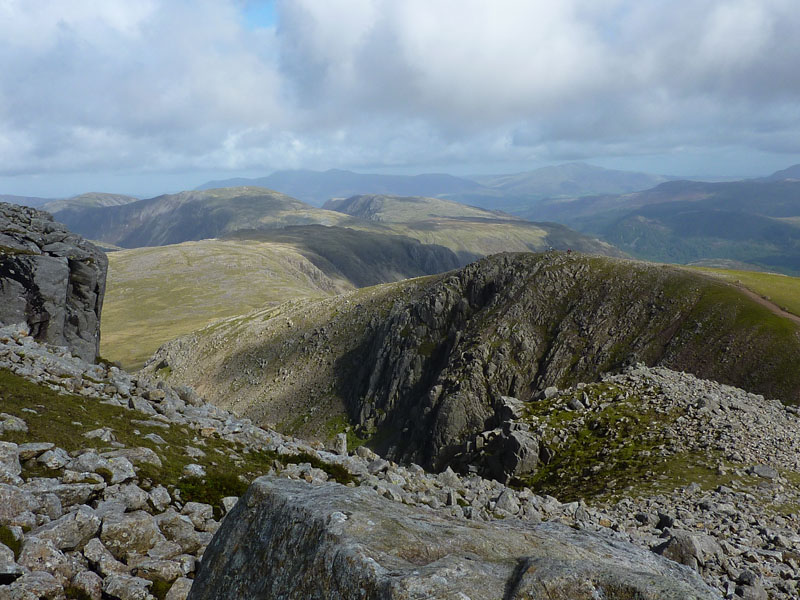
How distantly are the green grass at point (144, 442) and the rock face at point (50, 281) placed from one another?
16691 mm

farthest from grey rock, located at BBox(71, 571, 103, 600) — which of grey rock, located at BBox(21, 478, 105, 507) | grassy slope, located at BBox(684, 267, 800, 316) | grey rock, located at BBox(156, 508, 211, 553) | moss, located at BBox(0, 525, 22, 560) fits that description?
grassy slope, located at BBox(684, 267, 800, 316)

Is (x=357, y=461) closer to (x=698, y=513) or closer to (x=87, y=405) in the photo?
(x=87, y=405)

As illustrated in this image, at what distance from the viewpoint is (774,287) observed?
74.2 meters

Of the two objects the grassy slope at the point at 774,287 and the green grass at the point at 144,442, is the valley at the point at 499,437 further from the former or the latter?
the grassy slope at the point at 774,287

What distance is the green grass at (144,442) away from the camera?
Answer: 1451 centimetres

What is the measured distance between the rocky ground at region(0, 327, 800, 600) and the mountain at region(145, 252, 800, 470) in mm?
19538

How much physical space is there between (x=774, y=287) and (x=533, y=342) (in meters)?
37.4

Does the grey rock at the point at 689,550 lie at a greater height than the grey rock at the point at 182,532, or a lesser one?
lesser

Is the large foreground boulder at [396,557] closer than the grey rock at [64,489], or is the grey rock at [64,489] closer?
the large foreground boulder at [396,557]

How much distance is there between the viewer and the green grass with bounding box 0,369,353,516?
14.5 meters

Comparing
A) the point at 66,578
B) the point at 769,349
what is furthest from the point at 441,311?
the point at 66,578

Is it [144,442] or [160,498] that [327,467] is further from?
[160,498]

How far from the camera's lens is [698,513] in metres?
22.3

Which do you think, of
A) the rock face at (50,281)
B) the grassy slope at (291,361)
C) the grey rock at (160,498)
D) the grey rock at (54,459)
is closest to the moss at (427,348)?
the grassy slope at (291,361)
